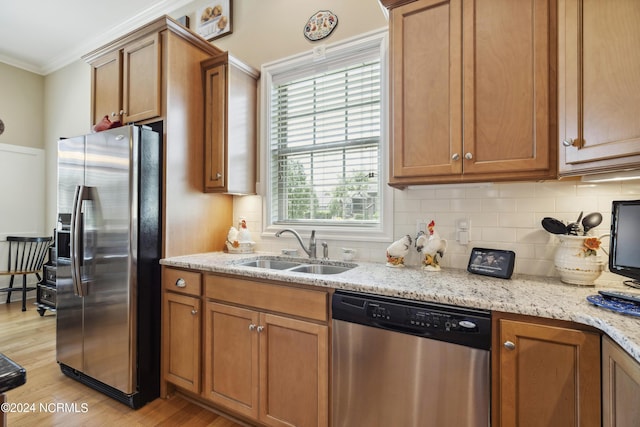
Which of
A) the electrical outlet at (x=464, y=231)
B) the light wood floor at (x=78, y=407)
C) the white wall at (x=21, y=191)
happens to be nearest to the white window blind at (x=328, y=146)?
the electrical outlet at (x=464, y=231)

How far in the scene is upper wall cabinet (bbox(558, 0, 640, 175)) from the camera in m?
1.16

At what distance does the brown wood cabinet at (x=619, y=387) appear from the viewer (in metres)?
0.89

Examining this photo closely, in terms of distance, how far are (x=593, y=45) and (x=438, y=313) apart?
3.99ft

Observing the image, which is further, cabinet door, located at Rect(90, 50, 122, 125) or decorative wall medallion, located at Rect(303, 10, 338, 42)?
cabinet door, located at Rect(90, 50, 122, 125)

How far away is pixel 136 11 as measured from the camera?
349 centimetres

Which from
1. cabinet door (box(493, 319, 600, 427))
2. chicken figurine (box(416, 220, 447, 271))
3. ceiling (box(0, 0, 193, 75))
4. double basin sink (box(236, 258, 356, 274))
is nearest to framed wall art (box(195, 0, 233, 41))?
ceiling (box(0, 0, 193, 75))

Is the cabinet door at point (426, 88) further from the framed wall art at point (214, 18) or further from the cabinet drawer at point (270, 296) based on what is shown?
the framed wall art at point (214, 18)

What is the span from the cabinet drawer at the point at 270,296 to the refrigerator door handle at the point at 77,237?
987mm

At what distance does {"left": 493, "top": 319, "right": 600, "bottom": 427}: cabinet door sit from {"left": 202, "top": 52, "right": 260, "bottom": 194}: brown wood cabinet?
1996 millimetres

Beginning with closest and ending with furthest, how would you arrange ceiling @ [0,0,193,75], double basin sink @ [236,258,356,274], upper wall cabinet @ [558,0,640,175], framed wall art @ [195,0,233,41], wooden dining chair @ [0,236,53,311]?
upper wall cabinet @ [558,0,640,175]
double basin sink @ [236,258,356,274]
framed wall art @ [195,0,233,41]
ceiling @ [0,0,193,75]
wooden dining chair @ [0,236,53,311]

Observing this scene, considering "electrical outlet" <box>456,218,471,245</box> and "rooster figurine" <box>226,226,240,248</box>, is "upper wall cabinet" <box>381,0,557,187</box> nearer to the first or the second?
"electrical outlet" <box>456,218,471,245</box>

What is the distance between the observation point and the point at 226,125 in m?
2.42

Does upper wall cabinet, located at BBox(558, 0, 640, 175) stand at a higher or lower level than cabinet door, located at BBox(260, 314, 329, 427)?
higher

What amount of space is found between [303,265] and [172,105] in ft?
4.79
